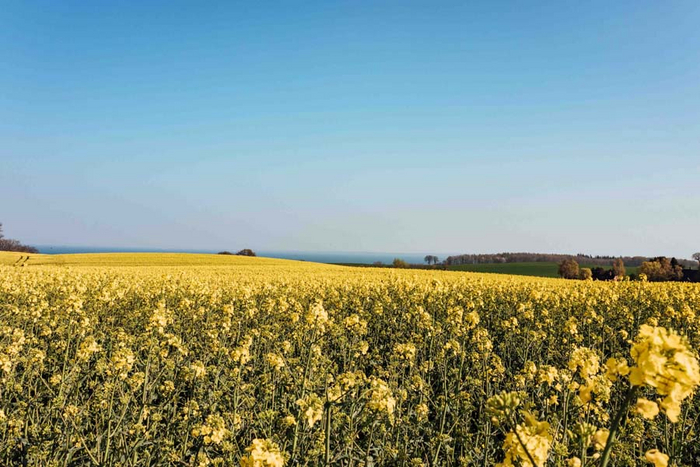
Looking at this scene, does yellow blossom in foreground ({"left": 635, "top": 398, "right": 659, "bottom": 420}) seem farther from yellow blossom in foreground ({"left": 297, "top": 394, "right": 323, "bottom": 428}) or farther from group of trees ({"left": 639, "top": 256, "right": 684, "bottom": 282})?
group of trees ({"left": 639, "top": 256, "right": 684, "bottom": 282})

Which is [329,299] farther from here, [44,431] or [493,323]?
[44,431]

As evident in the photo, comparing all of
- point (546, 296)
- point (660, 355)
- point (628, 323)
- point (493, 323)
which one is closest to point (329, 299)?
point (493, 323)

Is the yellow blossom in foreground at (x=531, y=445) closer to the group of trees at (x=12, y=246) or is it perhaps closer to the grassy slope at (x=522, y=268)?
the grassy slope at (x=522, y=268)

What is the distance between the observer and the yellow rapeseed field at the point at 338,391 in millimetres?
2354

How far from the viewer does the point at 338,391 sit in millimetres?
3465

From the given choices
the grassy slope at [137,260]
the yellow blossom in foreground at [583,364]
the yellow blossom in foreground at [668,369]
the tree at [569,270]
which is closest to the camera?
the yellow blossom in foreground at [668,369]

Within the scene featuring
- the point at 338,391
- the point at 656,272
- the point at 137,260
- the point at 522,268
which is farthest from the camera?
the point at 522,268

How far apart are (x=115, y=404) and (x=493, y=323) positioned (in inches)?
349

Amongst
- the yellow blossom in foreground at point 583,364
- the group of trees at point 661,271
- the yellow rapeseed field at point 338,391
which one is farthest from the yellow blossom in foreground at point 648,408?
the group of trees at point 661,271

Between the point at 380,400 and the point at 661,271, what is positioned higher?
the point at 661,271

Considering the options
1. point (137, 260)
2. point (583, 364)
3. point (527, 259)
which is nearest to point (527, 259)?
point (527, 259)

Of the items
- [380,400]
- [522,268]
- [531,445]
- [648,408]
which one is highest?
[648,408]

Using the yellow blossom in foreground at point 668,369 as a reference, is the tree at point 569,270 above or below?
below

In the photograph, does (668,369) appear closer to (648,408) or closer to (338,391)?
(648,408)
